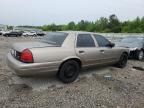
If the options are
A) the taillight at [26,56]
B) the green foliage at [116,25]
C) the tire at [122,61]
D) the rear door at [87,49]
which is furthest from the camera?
the green foliage at [116,25]

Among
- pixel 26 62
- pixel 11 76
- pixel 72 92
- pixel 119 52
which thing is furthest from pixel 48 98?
pixel 119 52

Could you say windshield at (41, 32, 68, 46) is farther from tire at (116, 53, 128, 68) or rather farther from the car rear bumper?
tire at (116, 53, 128, 68)

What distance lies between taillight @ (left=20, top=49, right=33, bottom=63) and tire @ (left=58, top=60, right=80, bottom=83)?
980mm

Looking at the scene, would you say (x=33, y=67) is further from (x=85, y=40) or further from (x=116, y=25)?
(x=116, y=25)

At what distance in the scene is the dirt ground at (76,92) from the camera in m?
3.83

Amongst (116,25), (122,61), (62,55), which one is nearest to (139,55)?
(122,61)

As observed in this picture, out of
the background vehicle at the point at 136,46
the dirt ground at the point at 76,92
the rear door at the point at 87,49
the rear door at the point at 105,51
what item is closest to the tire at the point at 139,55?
the background vehicle at the point at 136,46

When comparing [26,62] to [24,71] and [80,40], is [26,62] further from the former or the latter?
[80,40]

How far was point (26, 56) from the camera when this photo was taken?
13.9 feet

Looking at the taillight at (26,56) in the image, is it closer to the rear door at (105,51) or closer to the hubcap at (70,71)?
the hubcap at (70,71)

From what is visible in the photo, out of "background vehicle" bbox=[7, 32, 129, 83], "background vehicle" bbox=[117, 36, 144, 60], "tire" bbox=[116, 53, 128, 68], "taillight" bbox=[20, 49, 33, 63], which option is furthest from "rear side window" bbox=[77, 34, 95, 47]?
"background vehicle" bbox=[117, 36, 144, 60]

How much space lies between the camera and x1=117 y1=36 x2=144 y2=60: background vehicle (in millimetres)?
9484

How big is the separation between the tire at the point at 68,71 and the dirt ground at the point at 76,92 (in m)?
0.16

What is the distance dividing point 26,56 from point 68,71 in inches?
53.0
